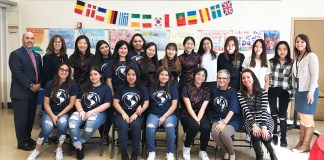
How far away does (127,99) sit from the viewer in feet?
10.3

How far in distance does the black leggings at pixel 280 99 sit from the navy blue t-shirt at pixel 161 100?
118cm

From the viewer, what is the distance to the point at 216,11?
16.0 feet

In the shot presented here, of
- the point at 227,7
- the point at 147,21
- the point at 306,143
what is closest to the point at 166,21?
the point at 147,21

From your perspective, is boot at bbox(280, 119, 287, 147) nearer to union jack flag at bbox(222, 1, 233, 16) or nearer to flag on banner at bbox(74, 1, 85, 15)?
union jack flag at bbox(222, 1, 233, 16)

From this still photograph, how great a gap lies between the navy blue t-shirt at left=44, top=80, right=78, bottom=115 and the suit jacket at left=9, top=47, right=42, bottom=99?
9.0 inches

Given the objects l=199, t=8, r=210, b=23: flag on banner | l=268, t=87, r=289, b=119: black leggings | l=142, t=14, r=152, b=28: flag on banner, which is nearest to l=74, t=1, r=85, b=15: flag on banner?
l=142, t=14, r=152, b=28: flag on banner

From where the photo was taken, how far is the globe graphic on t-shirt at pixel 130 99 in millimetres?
3152

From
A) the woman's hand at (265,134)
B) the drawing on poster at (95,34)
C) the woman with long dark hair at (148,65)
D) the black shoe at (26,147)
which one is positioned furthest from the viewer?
the drawing on poster at (95,34)

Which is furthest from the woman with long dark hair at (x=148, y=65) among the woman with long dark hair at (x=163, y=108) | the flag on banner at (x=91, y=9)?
the flag on banner at (x=91, y=9)

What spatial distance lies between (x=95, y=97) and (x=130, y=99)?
0.38 m

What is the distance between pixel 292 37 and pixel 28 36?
3.95 m

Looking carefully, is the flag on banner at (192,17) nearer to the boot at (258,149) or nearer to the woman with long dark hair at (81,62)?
the woman with long dark hair at (81,62)

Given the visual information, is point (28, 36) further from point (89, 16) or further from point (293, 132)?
point (293, 132)

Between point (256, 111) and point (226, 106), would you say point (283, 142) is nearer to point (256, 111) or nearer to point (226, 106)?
point (256, 111)
